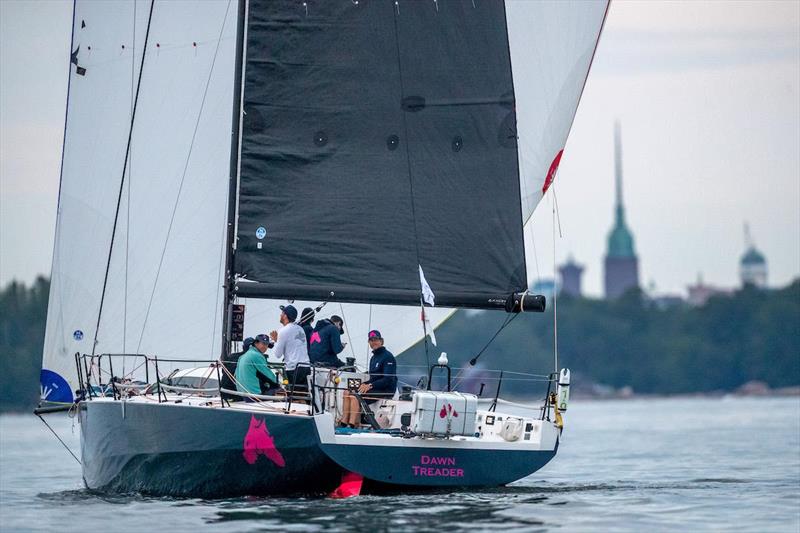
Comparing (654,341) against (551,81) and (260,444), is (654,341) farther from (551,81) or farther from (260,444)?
(260,444)

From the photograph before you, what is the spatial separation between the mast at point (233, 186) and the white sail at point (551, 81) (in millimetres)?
4392

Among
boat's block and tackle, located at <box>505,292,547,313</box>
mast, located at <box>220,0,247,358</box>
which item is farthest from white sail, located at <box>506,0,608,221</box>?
mast, located at <box>220,0,247,358</box>

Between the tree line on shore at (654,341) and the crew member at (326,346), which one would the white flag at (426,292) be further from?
the tree line on shore at (654,341)

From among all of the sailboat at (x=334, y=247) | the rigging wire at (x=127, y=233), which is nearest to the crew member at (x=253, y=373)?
the sailboat at (x=334, y=247)

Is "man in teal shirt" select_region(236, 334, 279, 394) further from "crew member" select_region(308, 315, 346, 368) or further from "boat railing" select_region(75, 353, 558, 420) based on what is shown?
"crew member" select_region(308, 315, 346, 368)

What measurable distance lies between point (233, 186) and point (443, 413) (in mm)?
3905

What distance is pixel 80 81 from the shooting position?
24906 mm

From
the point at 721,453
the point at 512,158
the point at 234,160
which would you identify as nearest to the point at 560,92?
the point at 512,158

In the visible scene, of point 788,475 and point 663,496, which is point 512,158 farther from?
point 788,475

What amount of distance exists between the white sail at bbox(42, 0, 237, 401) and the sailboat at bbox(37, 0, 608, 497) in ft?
0.13

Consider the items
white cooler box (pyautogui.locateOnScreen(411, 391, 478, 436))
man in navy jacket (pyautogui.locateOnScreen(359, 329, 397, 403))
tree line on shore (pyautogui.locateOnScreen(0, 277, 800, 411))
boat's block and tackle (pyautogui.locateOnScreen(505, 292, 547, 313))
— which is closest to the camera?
white cooler box (pyautogui.locateOnScreen(411, 391, 478, 436))

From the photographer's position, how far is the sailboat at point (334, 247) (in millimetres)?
19266

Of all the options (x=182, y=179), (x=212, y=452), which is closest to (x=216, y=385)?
(x=212, y=452)

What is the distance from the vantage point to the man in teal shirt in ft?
64.4
